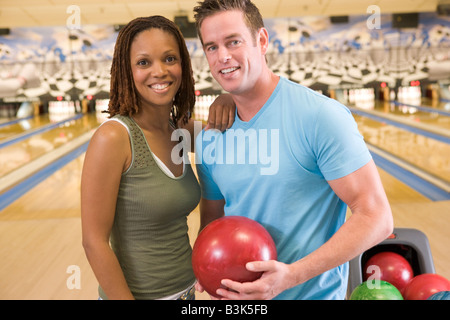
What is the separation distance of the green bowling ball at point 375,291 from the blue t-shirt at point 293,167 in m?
0.40

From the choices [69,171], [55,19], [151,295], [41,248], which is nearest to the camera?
[151,295]

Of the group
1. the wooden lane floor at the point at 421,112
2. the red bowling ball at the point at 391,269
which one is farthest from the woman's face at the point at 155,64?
the wooden lane floor at the point at 421,112

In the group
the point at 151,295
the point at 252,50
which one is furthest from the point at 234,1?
the point at 151,295

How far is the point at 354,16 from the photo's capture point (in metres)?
8.08

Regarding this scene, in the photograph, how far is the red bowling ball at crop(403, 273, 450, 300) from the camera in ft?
4.65

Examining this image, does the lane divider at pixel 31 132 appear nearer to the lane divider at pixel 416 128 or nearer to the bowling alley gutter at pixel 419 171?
the bowling alley gutter at pixel 419 171

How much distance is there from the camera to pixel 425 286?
1.45 meters

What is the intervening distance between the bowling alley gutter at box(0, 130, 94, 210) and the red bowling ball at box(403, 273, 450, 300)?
2807 millimetres

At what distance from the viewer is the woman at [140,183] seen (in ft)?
3.37

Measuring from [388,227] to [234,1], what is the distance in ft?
1.99

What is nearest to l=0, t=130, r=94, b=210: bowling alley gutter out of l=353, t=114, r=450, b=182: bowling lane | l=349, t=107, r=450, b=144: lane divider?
l=353, t=114, r=450, b=182: bowling lane

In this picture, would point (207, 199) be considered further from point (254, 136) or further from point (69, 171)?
point (69, 171)

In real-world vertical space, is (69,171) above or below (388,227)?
below

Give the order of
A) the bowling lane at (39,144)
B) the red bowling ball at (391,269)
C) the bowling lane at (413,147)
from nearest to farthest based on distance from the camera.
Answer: the red bowling ball at (391,269), the bowling lane at (413,147), the bowling lane at (39,144)
